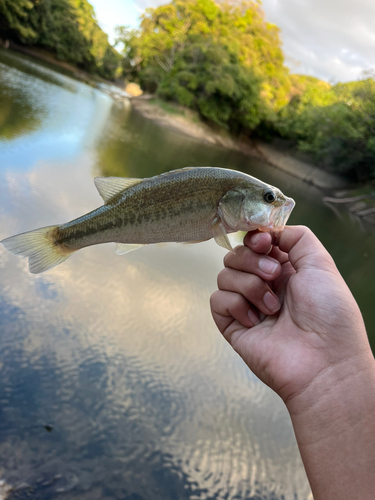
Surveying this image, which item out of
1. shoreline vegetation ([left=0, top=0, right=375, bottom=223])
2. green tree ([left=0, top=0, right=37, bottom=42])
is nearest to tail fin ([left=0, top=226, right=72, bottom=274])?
shoreline vegetation ([left=0, top=0, right=375, bottom=223])

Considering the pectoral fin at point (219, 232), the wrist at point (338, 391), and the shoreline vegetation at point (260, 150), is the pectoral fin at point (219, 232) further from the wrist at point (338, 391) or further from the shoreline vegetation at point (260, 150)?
the shoreline vegetation at point (260, 150)

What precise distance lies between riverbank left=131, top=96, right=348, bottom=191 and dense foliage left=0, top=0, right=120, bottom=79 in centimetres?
2211

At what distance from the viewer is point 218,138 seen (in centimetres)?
4641

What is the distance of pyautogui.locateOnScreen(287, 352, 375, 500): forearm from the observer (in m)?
1.82

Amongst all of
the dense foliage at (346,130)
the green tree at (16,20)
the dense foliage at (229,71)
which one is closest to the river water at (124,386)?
the dense foliage at (346,130)

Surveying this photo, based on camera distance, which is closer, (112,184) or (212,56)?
(112,184)

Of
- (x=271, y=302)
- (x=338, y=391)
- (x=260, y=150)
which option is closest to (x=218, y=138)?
(x=260, y=150)

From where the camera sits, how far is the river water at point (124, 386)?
13.5 feet

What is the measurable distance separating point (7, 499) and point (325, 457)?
11.7 ft

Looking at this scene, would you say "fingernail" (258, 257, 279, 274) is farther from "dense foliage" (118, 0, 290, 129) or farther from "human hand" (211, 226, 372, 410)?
"dense foliage" (118, 0, 290, 129)

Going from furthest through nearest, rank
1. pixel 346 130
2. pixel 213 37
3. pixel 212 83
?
pixel 213 37
pixel 212 83
pixel 346 130

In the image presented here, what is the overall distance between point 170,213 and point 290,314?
1342 millimetres

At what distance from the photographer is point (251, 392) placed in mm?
6141

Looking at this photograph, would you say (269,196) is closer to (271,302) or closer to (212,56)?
(271,302)
